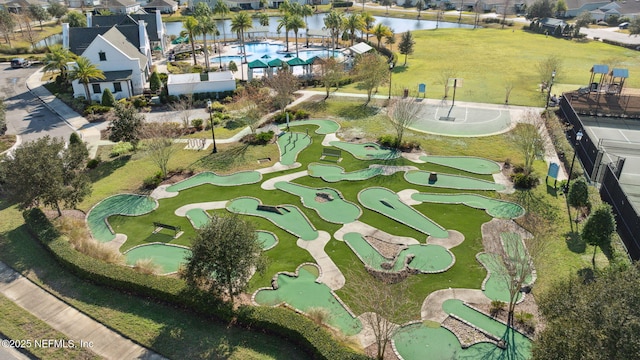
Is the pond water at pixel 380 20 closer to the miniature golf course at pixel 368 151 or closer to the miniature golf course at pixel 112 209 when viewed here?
the miniature golf course at pixel 368 151

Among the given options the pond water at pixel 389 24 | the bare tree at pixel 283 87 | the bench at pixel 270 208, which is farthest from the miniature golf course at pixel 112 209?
the pond water at pixel 389 24

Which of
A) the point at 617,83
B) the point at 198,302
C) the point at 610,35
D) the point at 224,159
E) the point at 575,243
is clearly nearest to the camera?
the point at 198,302

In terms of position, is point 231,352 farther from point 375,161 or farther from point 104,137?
point 104,137

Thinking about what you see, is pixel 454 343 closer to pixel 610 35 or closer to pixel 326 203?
pixel 326 203

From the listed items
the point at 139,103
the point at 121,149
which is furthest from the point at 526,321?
the point at 139,103

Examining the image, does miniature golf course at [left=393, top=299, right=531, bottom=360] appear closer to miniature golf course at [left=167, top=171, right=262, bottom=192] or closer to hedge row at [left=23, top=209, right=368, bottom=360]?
hedge row at [left=23, top=209, right=368, bottom=360]

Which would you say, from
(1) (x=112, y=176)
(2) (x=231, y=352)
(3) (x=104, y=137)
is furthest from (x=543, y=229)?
(3) (x=104, y=137)
